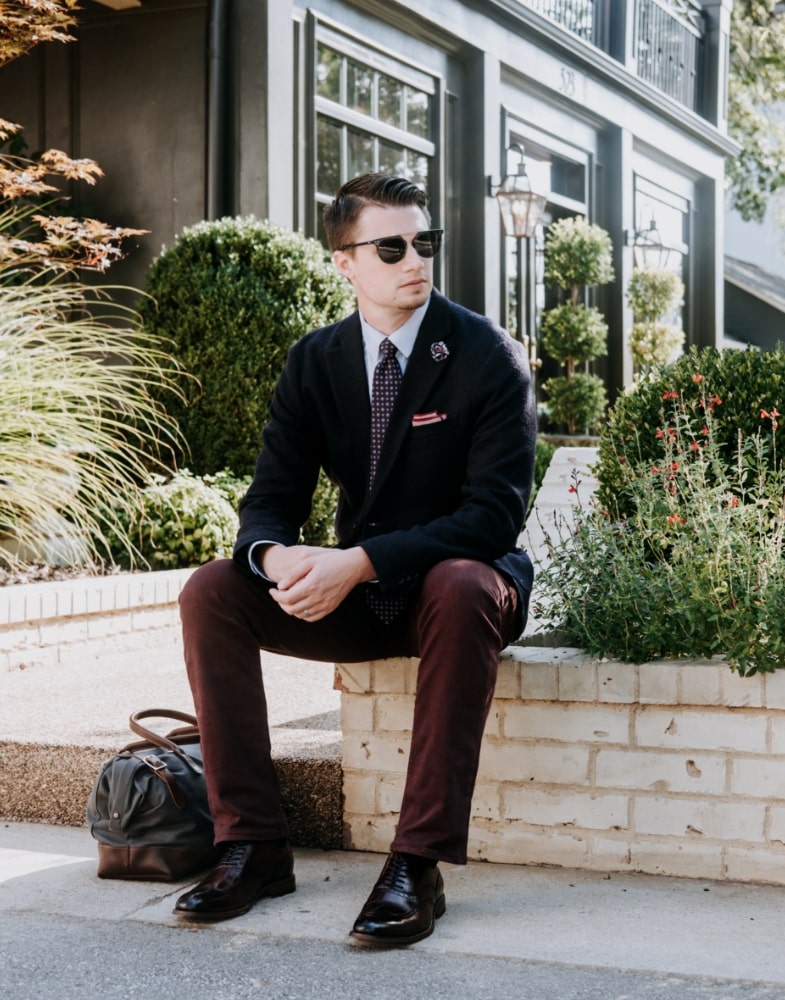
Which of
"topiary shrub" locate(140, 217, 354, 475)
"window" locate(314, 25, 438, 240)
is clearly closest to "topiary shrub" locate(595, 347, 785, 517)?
"topiary shrub" locate(140, 217, 354, 475)

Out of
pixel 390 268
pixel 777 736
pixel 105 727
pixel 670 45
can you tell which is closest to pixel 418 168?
pixel 670 45

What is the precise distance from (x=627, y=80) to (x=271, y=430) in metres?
11.9

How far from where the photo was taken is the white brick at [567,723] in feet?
Answer: 9.71

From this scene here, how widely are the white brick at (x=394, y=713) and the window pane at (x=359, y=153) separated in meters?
7.05

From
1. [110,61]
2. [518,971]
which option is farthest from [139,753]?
[110,61]

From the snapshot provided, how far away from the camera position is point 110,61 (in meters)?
8.88

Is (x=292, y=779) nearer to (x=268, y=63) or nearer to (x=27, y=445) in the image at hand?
(x=27, y=445)

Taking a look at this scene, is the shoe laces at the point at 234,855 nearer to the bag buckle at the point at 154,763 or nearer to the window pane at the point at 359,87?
the bag buckle at the point at 154,763

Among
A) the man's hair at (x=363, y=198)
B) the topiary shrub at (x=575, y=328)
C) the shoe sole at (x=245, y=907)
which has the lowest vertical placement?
the shoe sole at (x=245, y=907)

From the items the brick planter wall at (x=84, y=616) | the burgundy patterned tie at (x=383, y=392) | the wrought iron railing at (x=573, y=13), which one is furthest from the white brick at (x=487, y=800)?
the wrought iron railing at (x=573, y=13)

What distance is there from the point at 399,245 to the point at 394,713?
3.69 feet

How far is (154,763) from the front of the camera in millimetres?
2977

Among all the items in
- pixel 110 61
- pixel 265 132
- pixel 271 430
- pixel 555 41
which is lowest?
pixel 271 430

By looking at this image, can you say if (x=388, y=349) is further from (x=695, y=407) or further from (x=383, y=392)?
(x=695, y=407)
